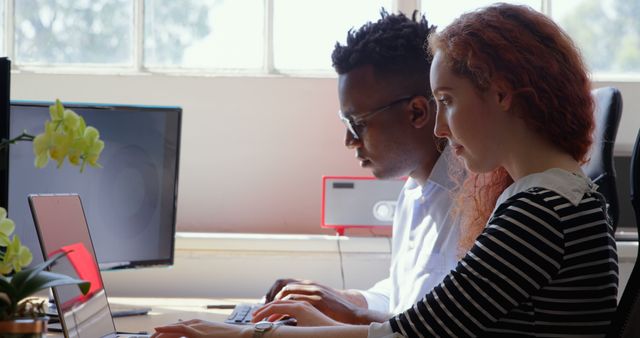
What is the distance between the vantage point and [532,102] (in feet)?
4.03

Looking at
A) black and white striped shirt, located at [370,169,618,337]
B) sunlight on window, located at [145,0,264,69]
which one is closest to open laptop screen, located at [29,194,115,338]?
black and white striped shirt, located at [370,169,618,337]

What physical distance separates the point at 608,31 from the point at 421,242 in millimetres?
1879

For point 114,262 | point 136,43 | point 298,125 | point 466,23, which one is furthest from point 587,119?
point 136,43

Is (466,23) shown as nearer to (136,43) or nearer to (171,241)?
(171,241)

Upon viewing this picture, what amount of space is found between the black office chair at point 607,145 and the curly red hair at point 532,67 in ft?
1.98

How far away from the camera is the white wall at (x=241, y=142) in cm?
327

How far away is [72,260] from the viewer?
1.50 meters

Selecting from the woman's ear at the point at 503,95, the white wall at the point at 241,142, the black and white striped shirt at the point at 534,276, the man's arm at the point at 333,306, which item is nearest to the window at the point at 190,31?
the white wall at the point at 241,142

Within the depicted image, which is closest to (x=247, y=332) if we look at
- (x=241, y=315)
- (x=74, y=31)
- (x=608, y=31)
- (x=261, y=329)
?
(x=261, y=329)

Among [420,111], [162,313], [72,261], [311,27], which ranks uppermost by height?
[311,27]

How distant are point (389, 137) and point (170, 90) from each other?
56.5 inches

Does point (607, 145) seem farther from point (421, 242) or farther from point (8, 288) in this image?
point (8, 288)

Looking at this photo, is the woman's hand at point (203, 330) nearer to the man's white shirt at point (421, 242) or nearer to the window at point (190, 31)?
the man's white shirt at point (421, 242)

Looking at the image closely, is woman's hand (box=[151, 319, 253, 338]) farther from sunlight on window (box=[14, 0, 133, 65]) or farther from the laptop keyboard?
sunlight on window (box=[14, 0, 133, 65])
